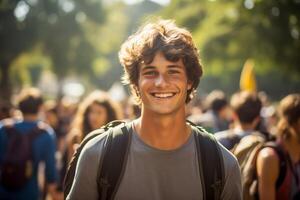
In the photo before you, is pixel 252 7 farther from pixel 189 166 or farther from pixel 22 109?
pixel 189 166

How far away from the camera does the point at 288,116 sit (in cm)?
495

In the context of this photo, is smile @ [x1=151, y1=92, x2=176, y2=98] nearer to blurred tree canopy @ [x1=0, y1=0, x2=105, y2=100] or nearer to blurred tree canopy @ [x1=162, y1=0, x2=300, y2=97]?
blurred tree canopy @ [x1=162, y1=0, x2=300, y2=97]

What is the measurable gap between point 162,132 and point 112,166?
1.15 ft

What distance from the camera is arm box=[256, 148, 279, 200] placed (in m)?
4.40

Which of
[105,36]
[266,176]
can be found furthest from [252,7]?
[105,36]

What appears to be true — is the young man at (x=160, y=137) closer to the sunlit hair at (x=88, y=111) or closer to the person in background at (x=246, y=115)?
the person in background at (x=246, y=115)

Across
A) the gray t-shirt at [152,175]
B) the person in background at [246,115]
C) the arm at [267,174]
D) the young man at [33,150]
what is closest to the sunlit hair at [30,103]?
the young man at [33,150]

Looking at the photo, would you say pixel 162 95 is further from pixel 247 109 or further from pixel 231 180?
pixel 247 109

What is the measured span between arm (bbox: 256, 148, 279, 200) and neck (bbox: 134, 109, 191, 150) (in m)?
1.33

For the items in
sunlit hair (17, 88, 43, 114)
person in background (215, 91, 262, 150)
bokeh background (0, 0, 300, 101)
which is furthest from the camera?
bokeh background (0, 0, 300, 101)

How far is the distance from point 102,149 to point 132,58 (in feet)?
1.92

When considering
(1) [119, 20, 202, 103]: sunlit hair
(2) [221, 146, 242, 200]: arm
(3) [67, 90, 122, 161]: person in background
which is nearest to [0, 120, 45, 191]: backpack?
(3) [67, 90, 122, 161]: person in background

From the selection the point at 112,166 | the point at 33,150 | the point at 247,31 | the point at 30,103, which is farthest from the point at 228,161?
the point at 247,31

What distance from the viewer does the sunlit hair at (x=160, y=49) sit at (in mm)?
3260
